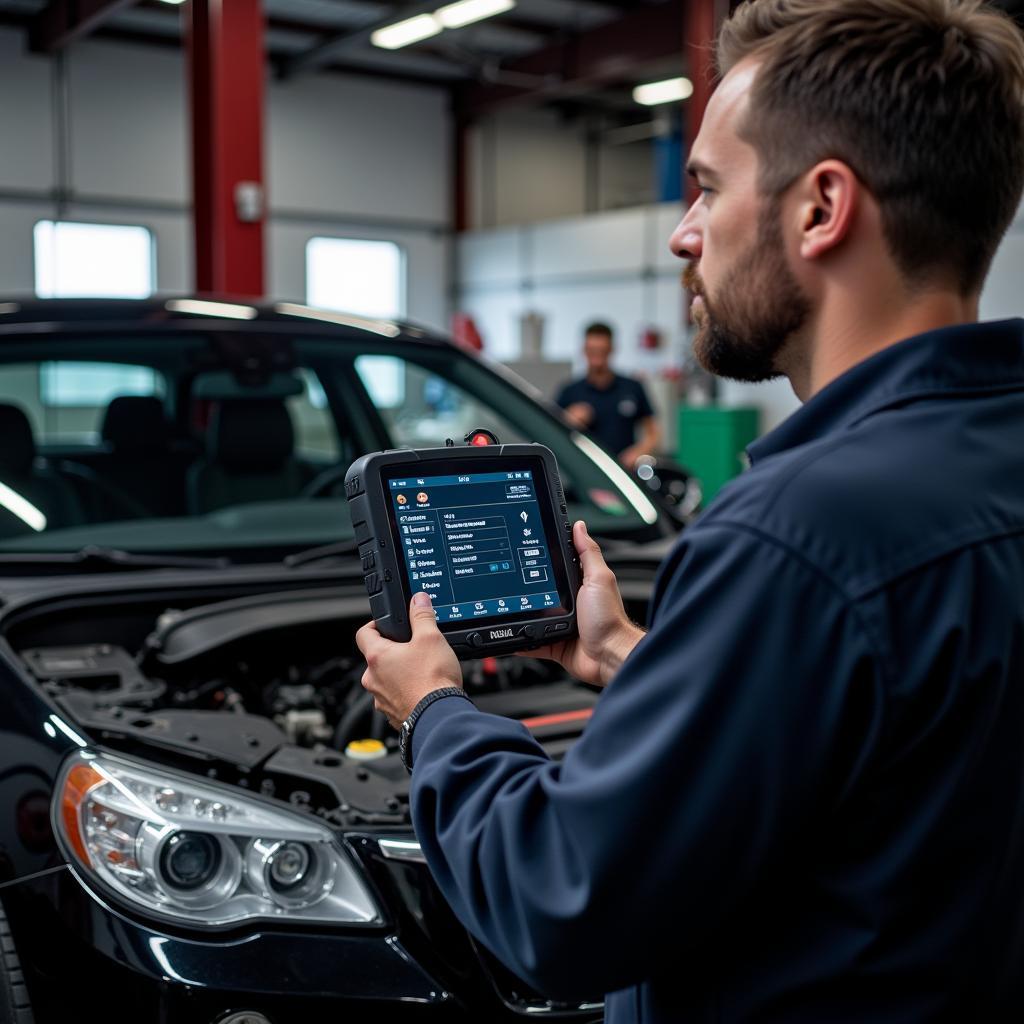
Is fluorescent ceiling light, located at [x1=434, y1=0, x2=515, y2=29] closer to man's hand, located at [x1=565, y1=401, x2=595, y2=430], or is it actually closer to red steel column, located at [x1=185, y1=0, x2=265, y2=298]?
red steel column, located at [x1=185, y1=0, x2=265, y2=298]

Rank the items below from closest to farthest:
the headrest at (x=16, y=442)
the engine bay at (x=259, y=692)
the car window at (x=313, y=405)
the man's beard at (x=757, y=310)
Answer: the man's beard at (x=757, y=310)
the engine bay at (x=259, y=692)
the headrest at (x=16, y=442)
the car window at (x=313, y=405)

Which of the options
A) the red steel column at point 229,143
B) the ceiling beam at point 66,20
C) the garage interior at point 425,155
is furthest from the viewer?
the garage interior at point 425,155

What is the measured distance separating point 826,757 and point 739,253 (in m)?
0.35

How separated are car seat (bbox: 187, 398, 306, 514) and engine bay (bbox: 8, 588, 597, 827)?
1.61ft

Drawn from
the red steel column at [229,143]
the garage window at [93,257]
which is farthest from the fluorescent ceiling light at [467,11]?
the garage window at [93,257]

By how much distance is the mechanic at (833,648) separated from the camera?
73 cm

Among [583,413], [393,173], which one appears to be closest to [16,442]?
[583,413]

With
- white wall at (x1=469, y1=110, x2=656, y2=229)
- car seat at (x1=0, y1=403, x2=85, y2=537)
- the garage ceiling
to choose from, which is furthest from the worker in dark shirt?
white wall at (x1=469, y1=110, x2=656, y2=229)

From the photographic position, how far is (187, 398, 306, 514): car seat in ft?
8.77

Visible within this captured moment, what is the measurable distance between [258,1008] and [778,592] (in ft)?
3.10

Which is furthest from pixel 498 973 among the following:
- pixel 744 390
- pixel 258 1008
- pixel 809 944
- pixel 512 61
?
pixel 512 61

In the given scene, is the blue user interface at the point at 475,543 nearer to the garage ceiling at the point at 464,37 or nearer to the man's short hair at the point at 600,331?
the man's short hair at the point at 600,331

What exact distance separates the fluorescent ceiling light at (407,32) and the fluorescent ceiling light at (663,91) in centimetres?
301

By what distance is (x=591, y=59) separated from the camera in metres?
13.0
